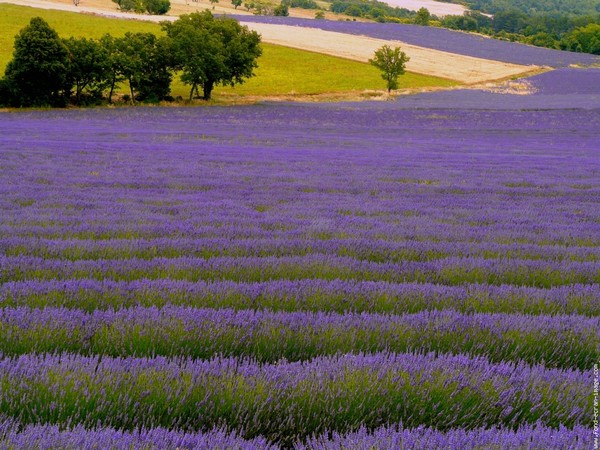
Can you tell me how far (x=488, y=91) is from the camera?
56.8 metres

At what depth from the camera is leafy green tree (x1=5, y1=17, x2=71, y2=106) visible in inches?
1546

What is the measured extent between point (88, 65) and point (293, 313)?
43187 mm

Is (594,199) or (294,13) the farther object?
(294,13)

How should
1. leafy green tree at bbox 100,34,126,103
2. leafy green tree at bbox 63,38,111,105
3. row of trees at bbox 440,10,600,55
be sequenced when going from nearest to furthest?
leafy green tree at bbox 63,38,111,105 → leafy green tree at bbox 100,34,126,103 → row of trees at bbox 440,10,600,55

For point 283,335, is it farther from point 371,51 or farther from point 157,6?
point 157,6

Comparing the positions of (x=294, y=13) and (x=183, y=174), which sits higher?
(x=294, y=13)

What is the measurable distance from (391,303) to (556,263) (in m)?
2.17

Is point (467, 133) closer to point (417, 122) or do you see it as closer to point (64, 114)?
point (417, 122)

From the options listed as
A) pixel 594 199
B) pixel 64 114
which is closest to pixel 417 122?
pixel 64 114

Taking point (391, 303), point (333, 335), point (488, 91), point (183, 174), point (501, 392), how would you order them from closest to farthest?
point (501, 392), point (333, 335), point (391, 303), point (183, 174), point (488, 91)

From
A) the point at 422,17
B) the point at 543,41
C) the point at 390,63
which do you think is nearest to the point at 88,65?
the point at 390,63

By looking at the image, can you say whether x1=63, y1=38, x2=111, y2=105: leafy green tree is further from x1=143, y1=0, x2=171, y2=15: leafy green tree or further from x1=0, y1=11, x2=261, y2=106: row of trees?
x1=143, y1=0, x2=171, y2=15: leafy green tree

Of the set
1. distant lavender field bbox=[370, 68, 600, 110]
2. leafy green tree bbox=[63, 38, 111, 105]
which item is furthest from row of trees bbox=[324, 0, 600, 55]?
leafy green tree bbox=[63, 38, 111, 105]

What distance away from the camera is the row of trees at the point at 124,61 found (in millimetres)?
39781
